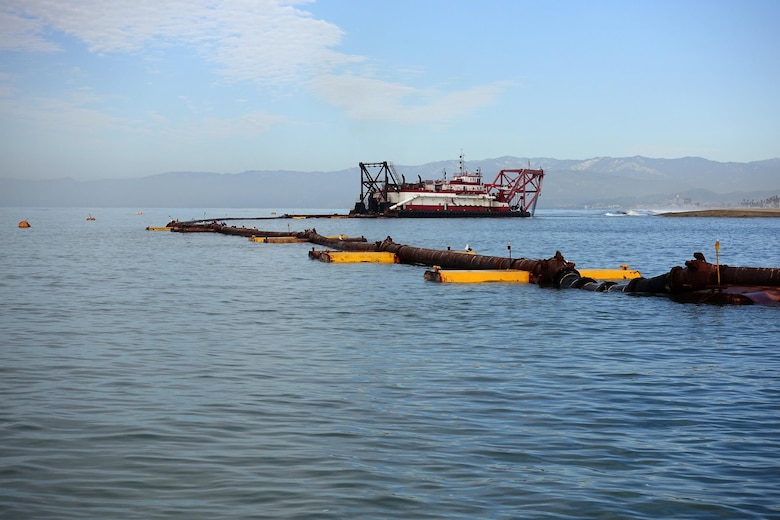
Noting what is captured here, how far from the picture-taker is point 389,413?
1088 cm

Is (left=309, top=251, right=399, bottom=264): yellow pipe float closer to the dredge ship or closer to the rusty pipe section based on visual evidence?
the rusty pipe section

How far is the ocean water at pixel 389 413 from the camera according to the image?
7609 mm

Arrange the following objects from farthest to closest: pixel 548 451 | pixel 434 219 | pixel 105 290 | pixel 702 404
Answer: pixel 434 219, pixel 105 290, pixel 702 404, pixel 548 451

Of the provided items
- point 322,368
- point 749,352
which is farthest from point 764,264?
point 322,368

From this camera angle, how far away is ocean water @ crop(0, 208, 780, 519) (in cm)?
761

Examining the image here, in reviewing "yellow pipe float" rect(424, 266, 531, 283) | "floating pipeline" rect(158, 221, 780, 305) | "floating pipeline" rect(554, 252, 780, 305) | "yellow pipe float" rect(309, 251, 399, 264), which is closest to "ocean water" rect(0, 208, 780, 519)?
"floating pipeline" rect(554, 252, 780, 305)

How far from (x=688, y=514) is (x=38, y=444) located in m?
7.30

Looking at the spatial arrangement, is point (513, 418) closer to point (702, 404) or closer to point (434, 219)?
point (702, 404)

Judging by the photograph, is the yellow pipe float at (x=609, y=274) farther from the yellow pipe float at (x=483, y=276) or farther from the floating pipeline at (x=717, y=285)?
the floating pipeline at (x=717, y=285)

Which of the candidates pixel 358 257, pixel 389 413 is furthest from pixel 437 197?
pixel 389 413

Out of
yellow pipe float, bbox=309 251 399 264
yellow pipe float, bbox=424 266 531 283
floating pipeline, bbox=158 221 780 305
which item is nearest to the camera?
floating pipeline, bbox=158 221 780 305

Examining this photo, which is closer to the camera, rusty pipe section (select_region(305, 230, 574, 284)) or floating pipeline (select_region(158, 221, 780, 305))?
floating pipeline (select_region(158, 221, 780, 305))

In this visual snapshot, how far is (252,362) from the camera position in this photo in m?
14.9

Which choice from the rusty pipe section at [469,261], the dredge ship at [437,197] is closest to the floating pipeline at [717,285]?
the rusty pipe section at [469,261]
